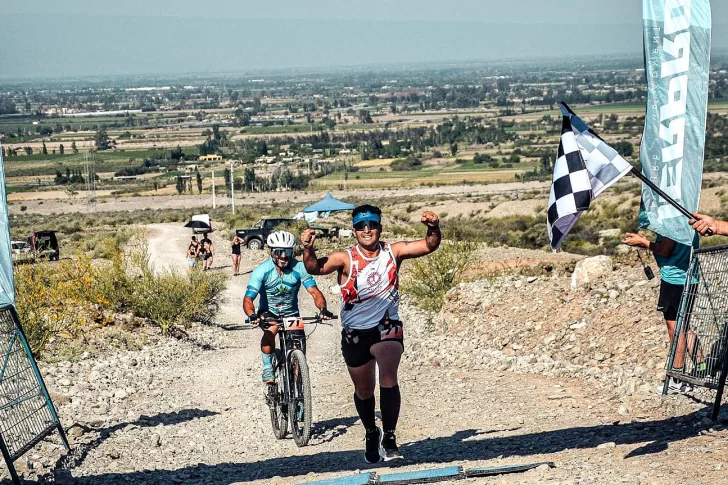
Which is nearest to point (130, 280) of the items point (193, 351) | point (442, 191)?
point (193, 351)

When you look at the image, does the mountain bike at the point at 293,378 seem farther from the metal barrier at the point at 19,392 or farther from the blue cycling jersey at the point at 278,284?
the metal barrier at the point at 19,392

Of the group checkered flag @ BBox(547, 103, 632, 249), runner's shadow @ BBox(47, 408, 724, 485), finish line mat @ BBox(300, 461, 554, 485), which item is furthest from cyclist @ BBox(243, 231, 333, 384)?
checkered flag @ BBox(547, 103, 632, 249)

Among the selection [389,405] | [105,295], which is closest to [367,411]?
[389,405]

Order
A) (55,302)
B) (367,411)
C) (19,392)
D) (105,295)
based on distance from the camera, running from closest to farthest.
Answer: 1. (367,411)
2. (19,392)
3. (55,302)
4. (105,295)

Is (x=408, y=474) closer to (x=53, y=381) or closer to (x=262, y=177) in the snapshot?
(x=53, y=381)

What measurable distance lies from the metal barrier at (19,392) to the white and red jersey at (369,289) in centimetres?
246

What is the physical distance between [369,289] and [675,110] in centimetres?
306

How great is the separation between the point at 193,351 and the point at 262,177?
11622 cm

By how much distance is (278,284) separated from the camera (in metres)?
8.75

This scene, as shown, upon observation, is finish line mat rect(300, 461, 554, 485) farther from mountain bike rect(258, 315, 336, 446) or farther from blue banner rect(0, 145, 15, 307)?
blue banner rect(0, 145, 15, 307)

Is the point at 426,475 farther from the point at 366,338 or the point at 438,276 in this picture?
the point at 438,276

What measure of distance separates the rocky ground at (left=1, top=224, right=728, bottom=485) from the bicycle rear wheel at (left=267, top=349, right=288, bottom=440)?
0.73ft

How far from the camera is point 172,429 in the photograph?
9.77 metres

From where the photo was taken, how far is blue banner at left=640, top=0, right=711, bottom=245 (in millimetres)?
8328
